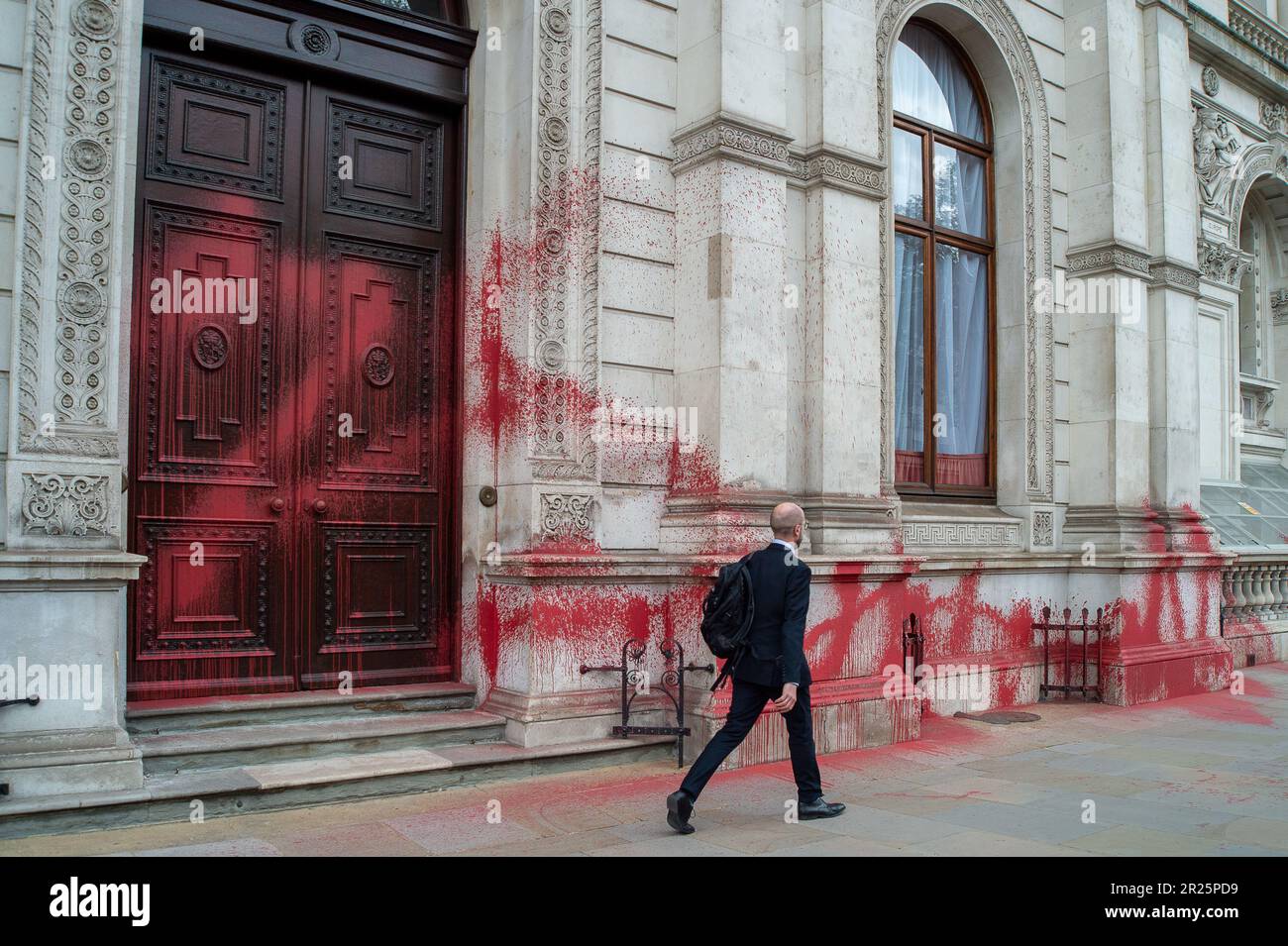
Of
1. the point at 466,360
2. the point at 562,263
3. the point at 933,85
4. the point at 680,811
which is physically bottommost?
the point at 680,811

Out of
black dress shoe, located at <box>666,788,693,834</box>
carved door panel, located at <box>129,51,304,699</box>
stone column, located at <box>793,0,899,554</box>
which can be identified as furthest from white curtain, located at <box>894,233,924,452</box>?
carved door panel, located at <box>129,51,304,699</box>

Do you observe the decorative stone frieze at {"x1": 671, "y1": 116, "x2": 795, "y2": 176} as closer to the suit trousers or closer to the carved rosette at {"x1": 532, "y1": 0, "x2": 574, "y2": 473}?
the carved rosette at {"x1": 532, "y1": 0, "x2": 574, "y2": 473}

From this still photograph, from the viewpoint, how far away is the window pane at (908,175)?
11.3 meters

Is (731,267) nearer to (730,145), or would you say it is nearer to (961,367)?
(730,145)

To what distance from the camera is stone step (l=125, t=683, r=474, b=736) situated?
277 inches

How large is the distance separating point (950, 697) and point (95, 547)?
7756 millimetres

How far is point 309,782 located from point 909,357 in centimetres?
745

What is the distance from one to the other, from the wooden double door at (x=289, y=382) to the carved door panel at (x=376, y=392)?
0.6 inches

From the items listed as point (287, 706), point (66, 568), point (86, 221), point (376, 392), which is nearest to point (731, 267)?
point (376, 392)

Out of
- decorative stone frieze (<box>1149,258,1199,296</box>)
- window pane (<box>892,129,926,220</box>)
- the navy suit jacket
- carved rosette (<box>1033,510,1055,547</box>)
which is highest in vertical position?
window pane (<box>892,129,926,220</box>)

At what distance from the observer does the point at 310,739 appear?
714 centimetres

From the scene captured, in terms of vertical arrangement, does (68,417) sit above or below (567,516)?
above

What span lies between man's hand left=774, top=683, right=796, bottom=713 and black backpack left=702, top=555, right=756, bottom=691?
0.35 meters

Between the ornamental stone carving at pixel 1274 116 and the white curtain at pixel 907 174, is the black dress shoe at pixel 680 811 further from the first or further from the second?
the ornamental stone carving at pixel 1274 116
